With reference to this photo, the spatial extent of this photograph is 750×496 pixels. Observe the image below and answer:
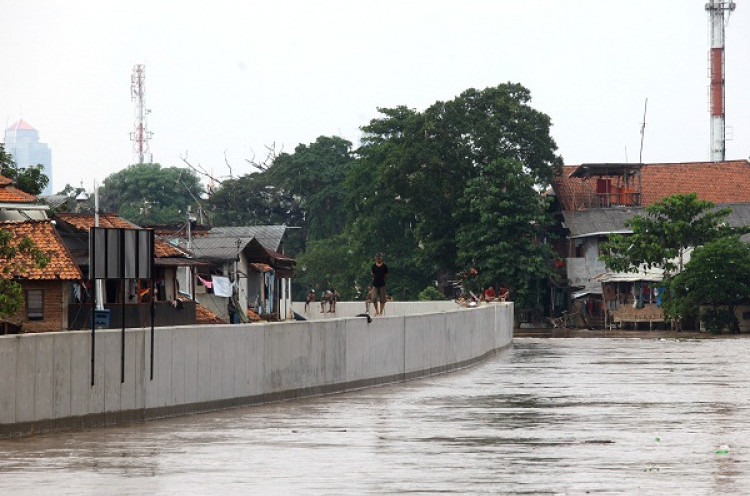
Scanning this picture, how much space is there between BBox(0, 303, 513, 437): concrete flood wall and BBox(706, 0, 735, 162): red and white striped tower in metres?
83.5

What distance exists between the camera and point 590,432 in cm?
1916

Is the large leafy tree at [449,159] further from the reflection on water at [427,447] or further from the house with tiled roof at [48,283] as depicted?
the reflection on water at [427,447]

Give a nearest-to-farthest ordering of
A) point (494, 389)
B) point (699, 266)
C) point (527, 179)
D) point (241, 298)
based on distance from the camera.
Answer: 1. point (494, 389)
2. point (699, 266)
3. point (241, 298)
4. point (527, 179)

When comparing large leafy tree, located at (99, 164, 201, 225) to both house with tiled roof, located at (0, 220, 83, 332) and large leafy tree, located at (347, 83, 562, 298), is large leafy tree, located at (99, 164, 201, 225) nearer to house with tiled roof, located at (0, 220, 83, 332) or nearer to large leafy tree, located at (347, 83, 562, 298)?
large leafy tree, located at (347, 83, 562, 298)

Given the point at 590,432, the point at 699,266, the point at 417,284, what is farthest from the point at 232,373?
the point at 417,284

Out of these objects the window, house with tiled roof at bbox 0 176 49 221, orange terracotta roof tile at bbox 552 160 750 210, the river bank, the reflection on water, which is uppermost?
orange terracotta roof tile at bbox 552 160 750 210

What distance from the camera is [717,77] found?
11269 centimetres

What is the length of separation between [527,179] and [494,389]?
2304 inches

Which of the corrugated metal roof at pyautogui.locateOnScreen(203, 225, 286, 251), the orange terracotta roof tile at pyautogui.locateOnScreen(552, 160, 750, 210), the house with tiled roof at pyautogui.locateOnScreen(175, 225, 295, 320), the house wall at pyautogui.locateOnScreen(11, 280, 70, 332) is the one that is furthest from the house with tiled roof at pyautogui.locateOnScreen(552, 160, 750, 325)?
the house wall at pyautogui.locateOnScreen(11, 280, 70, 332)

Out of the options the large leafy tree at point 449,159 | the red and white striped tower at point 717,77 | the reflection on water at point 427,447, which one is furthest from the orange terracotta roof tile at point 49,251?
the red and white striped tower at point 717,77

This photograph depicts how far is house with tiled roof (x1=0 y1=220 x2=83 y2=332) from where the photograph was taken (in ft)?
171

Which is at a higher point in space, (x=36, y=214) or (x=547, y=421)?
(x=36, y=214)

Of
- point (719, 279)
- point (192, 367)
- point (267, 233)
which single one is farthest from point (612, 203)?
point (192, 367)

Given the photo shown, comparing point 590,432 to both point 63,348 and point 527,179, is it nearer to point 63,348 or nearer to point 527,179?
point 63,348
